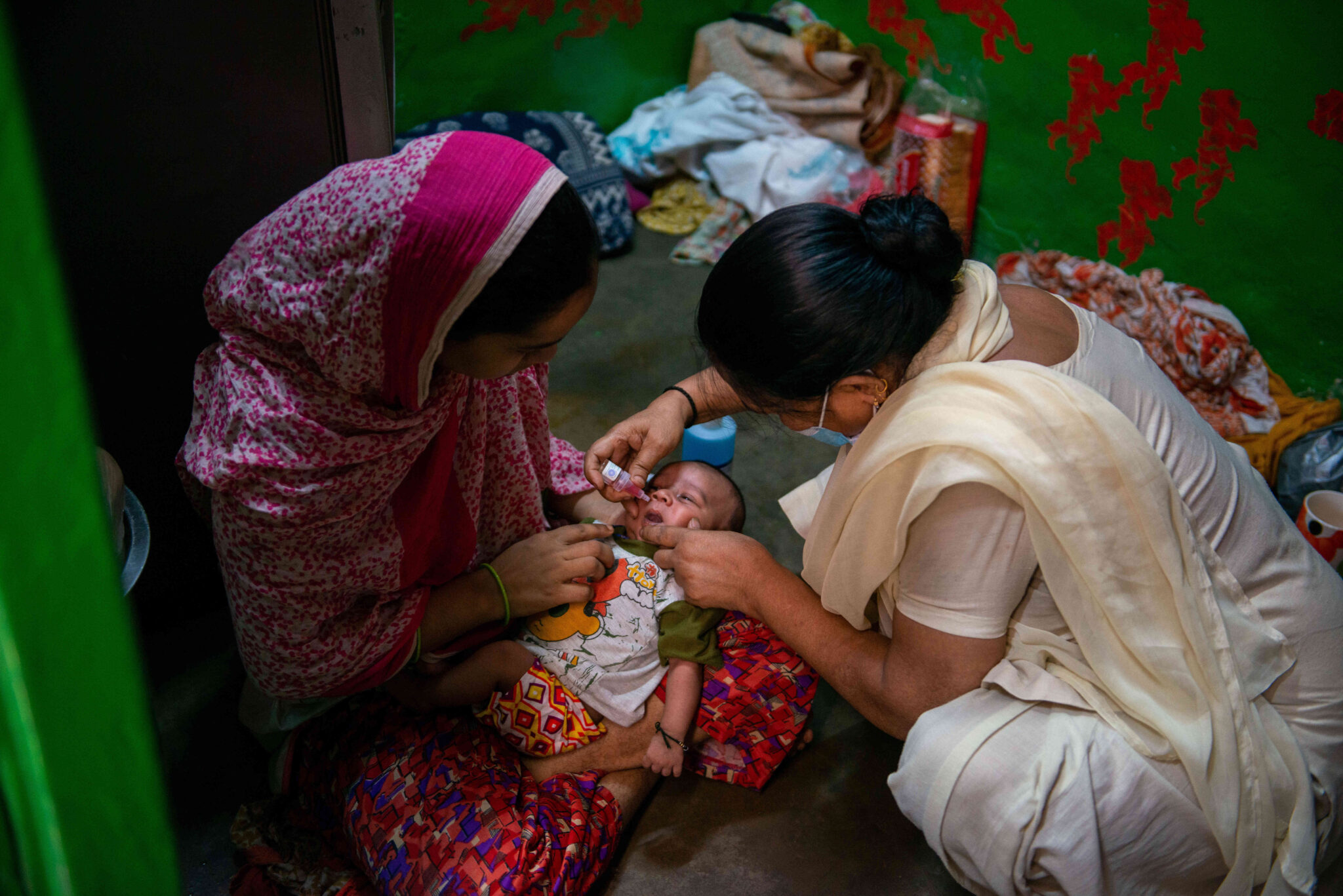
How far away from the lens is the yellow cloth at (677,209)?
4359mm

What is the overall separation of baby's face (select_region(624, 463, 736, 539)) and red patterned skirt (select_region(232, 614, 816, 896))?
0.32 metres

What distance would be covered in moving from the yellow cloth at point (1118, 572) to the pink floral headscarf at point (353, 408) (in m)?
0.71

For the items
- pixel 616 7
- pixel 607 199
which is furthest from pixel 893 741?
pixel 616 7

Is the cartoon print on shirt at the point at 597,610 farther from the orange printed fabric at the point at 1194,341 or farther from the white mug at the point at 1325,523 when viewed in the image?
the orange printed fabric at the point at 1194,341

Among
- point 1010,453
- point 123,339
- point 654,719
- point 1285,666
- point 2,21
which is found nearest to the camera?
point 2,21

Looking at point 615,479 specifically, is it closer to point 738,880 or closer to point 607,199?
point 738,880

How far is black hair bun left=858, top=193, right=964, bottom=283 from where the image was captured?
1392mm

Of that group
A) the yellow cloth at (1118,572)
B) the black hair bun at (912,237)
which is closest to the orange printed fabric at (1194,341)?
the yellow cloth at (1118,572)

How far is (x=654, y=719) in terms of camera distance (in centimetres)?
193

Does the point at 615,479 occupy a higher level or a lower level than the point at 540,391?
lower

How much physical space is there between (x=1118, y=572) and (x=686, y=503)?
3.16 ft

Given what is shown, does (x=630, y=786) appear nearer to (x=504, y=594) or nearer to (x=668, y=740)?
(x=668, y=740)

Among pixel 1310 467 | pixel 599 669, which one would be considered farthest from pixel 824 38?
pixel 599 669

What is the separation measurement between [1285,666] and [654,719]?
1151 mm
